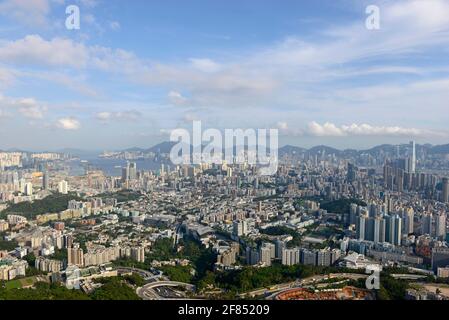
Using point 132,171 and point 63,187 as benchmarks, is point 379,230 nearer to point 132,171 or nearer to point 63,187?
point 132,171

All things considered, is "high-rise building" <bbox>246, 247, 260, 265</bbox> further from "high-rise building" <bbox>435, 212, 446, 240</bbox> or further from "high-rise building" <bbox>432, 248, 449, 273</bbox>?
"high-rise building" <bbox>435, 212, 446, 240</bbox>

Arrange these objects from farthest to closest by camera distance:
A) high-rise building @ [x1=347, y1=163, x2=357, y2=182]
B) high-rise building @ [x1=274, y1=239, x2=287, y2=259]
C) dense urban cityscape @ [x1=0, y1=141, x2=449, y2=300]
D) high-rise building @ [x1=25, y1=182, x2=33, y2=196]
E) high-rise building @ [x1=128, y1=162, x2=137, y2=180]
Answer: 1. high-rise building @ [x1=128, y1=162, x2=137, y2=180]
2. high-rise building @ [x1=347, y1=163, x2=357, y2=182]
3. high-rise building @ [x1=25, y1=182, x2=33, y2=196]
4. high-rise building @ [x1=274, y1=239, x2=287, y2=259]
5. dense urban cityscape @ [x1=0, y1=141, x2=449, y2=300]

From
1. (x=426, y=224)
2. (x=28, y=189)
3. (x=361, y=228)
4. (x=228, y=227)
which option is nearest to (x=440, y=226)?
(x=426, y=224)

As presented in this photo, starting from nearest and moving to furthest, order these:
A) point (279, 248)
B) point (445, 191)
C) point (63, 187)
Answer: point (279, 248), point (445, 191), point (63, 187)

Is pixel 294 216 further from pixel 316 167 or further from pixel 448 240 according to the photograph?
pixel 316 167

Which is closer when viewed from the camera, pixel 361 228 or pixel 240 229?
pixel 361 228

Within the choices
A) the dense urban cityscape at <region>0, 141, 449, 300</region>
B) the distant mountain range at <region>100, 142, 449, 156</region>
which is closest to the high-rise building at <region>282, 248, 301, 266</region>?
the dense urban cityscape at <region>0, 141, 449, 300</region>
